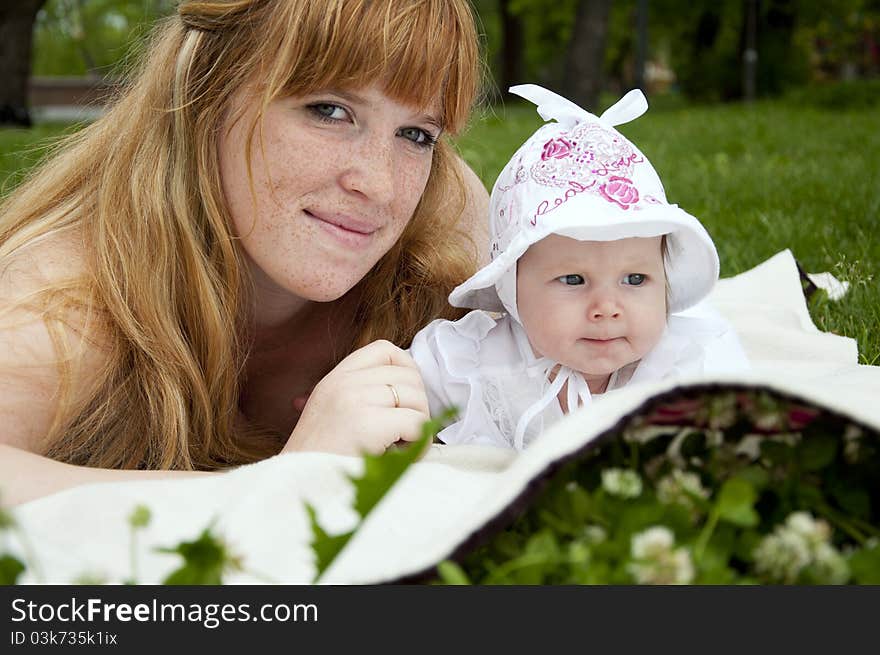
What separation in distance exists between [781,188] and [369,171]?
401 cm

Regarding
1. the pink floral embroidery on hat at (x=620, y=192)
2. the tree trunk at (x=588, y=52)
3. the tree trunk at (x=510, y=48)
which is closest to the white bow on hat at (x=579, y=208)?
the pink floral embroidery on hat at (x=620, y=192)

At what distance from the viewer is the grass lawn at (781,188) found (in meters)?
3.56

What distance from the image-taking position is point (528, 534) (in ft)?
4.76

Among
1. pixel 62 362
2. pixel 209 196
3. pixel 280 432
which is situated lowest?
pixel 280 432

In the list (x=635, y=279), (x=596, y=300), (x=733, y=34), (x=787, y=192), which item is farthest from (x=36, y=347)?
(x=733, y=34)

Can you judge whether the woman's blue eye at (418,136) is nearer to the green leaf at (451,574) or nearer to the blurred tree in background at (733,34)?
the green leaf at (451,574)

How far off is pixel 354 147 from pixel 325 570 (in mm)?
1257

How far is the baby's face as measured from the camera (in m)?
2.23

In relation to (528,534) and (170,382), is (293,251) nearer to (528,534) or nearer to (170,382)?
(170,382)

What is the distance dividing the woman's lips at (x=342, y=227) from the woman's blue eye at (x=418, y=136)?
0.25 meters

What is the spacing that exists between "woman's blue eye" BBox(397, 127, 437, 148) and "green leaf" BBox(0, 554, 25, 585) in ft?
4.94

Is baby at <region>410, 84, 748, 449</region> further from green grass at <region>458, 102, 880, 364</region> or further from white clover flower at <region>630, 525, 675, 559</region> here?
white clover flower at <region>630, 525, 675, 559</region>
